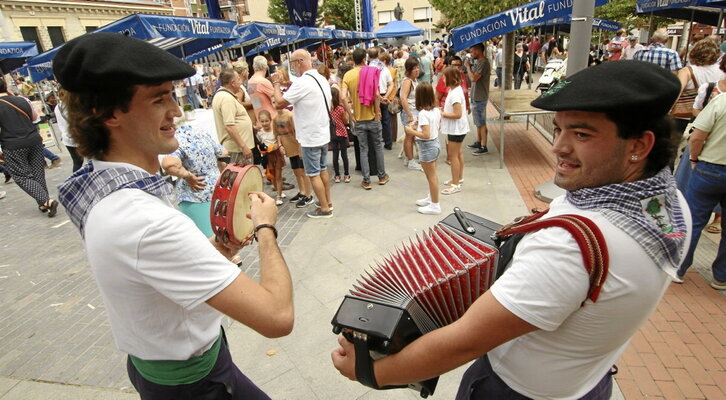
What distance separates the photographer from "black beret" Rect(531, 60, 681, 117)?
A: 105cm

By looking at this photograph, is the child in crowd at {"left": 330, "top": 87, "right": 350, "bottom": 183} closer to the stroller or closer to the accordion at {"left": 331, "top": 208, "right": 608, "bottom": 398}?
the accordion at {"left": 331, "top": 208, "right": 608, "bottom": 398}

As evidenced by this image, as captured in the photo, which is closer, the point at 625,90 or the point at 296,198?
the point at 625,90

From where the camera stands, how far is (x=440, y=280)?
53.6 inches

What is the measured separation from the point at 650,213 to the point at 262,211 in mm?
1297

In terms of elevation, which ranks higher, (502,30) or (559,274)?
(502,30)

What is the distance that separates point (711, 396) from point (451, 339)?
264 centimetres

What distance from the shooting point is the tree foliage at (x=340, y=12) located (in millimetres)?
46188

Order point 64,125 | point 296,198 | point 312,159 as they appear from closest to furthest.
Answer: point 64,125
point 312,159
point 296,198

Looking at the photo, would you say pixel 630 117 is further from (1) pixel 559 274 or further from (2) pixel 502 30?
(2) pixel 502 30

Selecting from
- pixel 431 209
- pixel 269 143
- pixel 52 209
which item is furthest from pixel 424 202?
pixel 52 209

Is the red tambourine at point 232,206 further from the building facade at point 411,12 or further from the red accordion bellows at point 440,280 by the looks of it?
the building facade at point 411,12

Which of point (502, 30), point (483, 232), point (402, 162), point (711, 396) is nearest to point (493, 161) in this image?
point (402, 162)

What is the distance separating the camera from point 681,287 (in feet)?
12.4

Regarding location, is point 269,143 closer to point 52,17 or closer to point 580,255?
point 580,255
